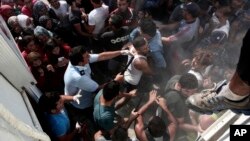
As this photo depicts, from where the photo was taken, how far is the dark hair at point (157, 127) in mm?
Answer: 4383

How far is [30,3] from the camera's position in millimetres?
6340

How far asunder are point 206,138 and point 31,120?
1.72 metres

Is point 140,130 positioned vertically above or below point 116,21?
below

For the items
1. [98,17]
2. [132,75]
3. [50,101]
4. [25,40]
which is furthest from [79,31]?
[50,101]

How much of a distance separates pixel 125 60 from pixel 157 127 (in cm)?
166

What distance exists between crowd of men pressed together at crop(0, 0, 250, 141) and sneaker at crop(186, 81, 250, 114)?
45 centimetres

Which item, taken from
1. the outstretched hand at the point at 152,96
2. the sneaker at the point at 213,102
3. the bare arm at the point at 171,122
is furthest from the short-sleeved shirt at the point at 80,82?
the sneaker at the point at 213,102

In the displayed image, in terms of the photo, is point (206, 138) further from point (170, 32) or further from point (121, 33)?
point (170, 32)

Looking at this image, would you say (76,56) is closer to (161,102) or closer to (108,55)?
(108,55)

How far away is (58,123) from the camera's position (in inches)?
179

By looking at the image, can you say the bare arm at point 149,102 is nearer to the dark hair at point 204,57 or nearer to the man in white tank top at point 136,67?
the man in white tank top at point 136,67

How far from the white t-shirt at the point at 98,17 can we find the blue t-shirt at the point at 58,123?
1889 millimetres

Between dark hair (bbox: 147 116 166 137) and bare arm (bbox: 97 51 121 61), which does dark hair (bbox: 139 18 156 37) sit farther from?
dark hair (bbox: 147 116 166 137)

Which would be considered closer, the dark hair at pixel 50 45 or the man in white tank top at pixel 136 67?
the man in white tank top at pixel 136 67
